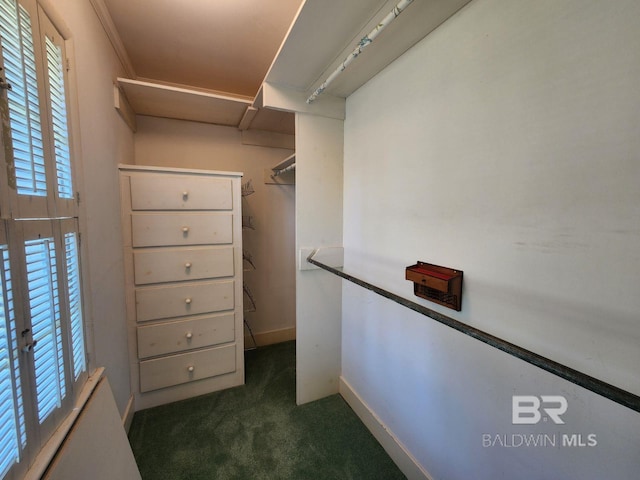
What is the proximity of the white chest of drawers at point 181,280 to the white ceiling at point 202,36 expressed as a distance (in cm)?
80

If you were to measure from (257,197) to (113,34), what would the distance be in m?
1.47

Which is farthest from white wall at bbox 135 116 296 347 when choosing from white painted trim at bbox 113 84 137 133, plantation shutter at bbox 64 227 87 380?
plantation shutter at bbox 64 227 87 380

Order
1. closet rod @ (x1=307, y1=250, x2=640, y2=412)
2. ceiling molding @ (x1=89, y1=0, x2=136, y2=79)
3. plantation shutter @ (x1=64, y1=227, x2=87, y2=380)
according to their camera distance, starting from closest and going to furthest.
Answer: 1. closet rod @ (x1=307, y1=250, x2=640, y2=412)
2. plantation shutter @ (x1=64, y1=227, x2=87, y2=380)
3. ceiling molding @ (x1=89, y1=0, x2=136, y2=79)

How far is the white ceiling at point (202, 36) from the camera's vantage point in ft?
4.55

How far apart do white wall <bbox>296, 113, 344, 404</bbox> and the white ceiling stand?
0.54m

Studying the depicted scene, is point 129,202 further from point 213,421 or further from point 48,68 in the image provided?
point 213,421

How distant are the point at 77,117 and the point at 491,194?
168 cm

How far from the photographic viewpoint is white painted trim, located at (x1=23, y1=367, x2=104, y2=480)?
2.22 feet

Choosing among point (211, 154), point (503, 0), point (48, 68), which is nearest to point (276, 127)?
point (211, 154)

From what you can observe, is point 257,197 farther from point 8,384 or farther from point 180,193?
point 8,384

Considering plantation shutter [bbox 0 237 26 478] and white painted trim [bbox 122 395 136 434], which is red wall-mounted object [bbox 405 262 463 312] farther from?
white painted trim [bbox 122 395 136 434]

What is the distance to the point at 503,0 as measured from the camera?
0.87m

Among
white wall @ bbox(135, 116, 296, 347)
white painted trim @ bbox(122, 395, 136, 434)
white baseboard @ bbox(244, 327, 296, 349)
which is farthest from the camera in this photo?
white baseboard @ bbox(244, 327, 296, 349)

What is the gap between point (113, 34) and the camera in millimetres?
1514
